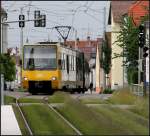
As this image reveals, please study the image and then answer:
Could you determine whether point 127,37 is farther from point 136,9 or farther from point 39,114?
point 39,114

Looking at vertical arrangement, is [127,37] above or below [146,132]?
above

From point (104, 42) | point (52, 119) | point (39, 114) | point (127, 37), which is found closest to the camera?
point (52, 119)

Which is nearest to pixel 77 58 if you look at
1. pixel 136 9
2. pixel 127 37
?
pixel 127 37

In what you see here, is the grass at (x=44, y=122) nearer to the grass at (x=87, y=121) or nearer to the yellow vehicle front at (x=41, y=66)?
the grass at (x=87, y=121)

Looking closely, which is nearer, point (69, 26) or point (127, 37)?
point (69, 26)

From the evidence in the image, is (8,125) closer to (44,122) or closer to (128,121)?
(44,122)

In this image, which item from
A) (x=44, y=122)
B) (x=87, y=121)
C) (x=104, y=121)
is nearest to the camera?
(x=104, y=121)

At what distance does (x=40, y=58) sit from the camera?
148 feet

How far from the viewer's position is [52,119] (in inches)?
962

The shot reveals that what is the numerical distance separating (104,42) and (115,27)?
6.05 metres

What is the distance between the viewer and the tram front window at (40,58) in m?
44.8

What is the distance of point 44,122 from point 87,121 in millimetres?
1483

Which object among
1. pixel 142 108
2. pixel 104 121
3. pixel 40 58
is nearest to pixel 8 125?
pixel 104 121

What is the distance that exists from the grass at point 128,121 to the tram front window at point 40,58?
52.8 feet
